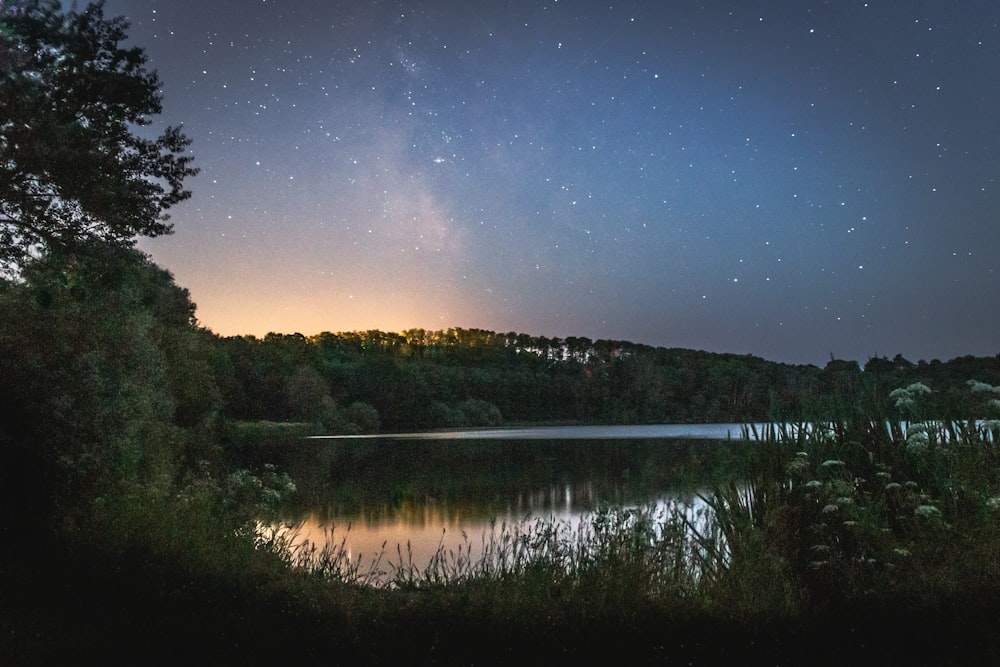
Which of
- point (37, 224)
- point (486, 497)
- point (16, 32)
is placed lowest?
point (486, 497)

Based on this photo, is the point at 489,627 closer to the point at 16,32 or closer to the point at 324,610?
the point at 324,610

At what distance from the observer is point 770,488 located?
8.64 meters

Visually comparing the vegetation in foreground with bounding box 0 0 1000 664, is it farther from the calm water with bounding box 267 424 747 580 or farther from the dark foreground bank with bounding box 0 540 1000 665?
the calm water with bounding box 267 424 747 580

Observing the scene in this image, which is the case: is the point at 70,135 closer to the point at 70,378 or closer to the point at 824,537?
the point at 70,378

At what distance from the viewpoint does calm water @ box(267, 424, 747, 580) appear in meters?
15.2

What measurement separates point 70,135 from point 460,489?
2240cm

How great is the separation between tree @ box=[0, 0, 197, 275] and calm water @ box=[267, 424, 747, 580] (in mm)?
6589

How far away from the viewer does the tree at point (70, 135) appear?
10.5 metres

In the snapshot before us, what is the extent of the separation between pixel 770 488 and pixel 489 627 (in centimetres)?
434

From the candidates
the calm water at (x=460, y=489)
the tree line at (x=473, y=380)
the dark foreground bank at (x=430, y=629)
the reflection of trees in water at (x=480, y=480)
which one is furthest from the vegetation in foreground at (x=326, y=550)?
the tree line at (x=473, y=380)

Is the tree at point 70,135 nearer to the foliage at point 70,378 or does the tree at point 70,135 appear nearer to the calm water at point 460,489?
the foliage at point 70,378

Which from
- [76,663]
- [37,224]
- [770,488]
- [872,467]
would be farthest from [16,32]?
[872,467]

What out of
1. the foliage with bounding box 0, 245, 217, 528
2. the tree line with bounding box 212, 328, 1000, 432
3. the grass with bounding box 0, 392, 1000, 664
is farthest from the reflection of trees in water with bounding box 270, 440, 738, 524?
the tree line with bounding box 212, 328, 1000, 432

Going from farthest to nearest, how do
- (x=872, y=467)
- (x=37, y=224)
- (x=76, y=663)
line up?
1. (x=37, y=224)
2. (x=872, y=467)
3. (x=76, y=663)
